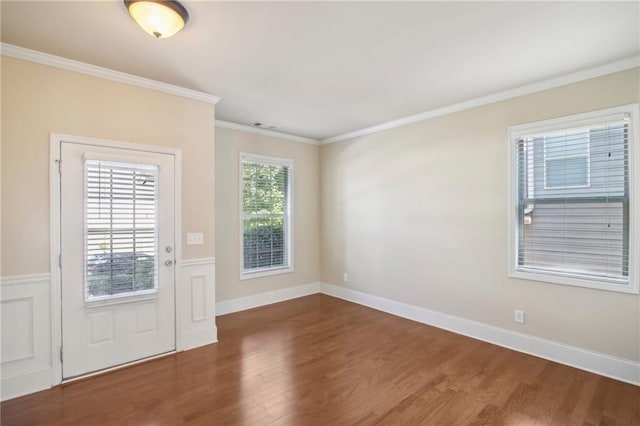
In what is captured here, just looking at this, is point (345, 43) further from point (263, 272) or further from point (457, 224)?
point (263, 272)

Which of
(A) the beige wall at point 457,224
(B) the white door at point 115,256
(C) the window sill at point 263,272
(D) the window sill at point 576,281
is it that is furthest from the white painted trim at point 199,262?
(D) the window sill at point 576,281

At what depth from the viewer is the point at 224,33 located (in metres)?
2.29

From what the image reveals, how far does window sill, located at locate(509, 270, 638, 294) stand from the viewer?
2.71 metres

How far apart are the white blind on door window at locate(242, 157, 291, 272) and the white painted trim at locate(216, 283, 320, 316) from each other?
43cm

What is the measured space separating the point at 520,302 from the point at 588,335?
23.1 inches

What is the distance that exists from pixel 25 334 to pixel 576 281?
16.1ft

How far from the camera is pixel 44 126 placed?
2637 millimetres

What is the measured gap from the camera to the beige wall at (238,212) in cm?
456

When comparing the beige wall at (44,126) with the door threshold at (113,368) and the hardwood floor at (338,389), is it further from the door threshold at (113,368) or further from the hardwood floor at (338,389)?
the hardwood floor at (338,389)

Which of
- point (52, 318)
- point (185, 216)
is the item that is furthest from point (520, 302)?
point (52, 318)

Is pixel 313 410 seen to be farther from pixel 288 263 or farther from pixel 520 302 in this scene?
pixel 288 263

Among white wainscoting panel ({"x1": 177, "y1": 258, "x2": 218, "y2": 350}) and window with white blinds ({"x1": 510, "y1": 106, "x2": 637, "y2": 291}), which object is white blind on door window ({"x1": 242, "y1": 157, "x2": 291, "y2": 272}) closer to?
white wainscoting panel ({"x1": 177, "y1": 258, "x2": 218, "y2": 350})

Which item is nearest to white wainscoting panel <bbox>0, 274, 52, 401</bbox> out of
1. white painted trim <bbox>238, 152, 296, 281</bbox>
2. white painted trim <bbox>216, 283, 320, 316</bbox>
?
white painted trim <bbox>216, 283, 320, 316</bbox>

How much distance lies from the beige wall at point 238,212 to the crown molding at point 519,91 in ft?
4.28
